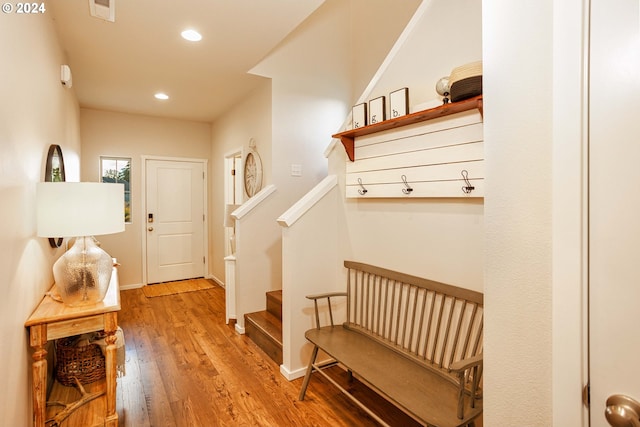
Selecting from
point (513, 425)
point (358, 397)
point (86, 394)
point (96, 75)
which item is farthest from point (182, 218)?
point (513, 425)

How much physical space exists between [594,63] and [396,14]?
3.18 m

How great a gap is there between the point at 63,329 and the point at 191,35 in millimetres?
2256

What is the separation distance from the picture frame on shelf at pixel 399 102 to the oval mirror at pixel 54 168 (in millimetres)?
2260

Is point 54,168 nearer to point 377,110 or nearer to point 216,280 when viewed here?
point 377,110

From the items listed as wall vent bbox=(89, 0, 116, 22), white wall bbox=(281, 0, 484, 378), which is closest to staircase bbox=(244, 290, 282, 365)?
white wall bbox=(281, 0, 484, 378)

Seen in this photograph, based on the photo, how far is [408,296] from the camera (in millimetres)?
2004

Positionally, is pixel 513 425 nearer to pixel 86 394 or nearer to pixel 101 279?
pixel 101 279

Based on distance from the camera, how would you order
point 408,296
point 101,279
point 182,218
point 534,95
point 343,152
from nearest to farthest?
point 534,95
point 101,279
point 408,296
point 343,152
point 182,218

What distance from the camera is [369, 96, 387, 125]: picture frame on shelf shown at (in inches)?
83.8

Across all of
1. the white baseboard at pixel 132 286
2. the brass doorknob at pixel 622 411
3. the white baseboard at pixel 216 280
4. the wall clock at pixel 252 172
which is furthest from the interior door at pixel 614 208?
the white baseboard at pixel 132 286

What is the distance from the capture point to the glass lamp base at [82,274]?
1.76 metres

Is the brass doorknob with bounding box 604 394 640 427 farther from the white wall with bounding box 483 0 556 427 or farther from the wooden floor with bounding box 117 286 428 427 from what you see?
the wooden floor with bounding box 117 286 428 427

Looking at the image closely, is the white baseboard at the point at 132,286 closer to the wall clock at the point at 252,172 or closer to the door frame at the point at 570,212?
the wall clock at the point at 252,172

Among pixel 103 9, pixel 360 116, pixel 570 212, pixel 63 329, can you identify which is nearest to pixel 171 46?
pixel 103 9
